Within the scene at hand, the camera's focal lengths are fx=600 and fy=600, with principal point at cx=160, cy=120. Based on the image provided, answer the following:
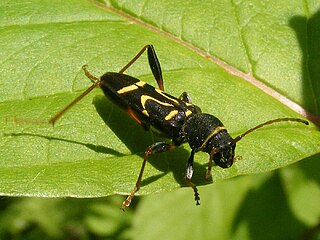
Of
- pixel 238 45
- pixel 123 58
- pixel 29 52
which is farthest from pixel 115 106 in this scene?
pixel 238 45

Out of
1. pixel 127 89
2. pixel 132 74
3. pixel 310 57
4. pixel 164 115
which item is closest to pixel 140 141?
pixel 164 115

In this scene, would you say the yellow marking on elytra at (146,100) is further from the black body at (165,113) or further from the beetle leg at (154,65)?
the beetle leg at (154,65)

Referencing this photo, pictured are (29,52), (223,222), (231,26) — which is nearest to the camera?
(29,52)

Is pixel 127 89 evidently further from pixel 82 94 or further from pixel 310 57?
pixel 310 57

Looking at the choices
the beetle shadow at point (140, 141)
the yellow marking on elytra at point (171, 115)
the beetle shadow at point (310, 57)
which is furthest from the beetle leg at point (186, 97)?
the beetle shadow at point (310, 57)

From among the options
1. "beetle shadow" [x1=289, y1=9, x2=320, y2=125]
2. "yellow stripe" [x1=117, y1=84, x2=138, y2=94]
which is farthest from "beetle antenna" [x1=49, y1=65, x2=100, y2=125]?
"beetle shadow" [x1=289, y1=9, x2=320, y2=125]

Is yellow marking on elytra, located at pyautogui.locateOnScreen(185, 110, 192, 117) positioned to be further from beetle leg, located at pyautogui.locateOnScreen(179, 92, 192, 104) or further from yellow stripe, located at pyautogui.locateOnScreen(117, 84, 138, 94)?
yellow stripe, located at pyautogui.locateOnScreen(117, 84, 138, 94)

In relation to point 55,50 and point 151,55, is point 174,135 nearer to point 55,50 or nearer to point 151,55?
point 151,55
